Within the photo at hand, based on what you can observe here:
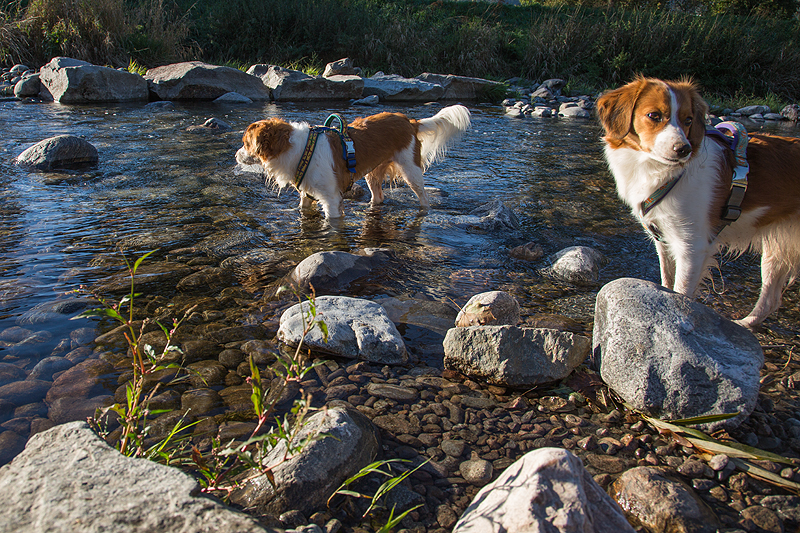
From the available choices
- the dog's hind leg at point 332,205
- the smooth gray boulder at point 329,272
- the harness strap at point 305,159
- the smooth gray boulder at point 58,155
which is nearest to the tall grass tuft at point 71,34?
the smooth gray boulder at point 58,155

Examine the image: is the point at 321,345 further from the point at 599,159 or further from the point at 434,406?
the point at 599,159

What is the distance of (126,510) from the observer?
1277mm

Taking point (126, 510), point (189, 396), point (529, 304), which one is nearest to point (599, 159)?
point (529, 304)

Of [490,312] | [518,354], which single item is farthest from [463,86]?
[518,354]

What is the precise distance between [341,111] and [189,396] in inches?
408

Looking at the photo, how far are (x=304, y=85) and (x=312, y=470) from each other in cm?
1330

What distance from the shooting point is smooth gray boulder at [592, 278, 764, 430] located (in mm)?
2215

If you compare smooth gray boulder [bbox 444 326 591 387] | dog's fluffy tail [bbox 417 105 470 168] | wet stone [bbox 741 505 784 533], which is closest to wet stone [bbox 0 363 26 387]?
smooth gray boulder [bbox 444 326 591 387]

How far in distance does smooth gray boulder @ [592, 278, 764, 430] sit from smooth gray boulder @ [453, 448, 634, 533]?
36.4 inches

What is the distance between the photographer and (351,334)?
279 cm

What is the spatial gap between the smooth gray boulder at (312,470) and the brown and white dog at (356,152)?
11.6 feet

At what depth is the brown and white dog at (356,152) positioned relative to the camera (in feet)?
16.7

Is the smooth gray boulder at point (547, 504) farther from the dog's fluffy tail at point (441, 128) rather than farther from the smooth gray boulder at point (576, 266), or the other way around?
the dog's fluffy tail at point (441, 128)

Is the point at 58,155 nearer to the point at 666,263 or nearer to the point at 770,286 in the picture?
the point at 666,263
